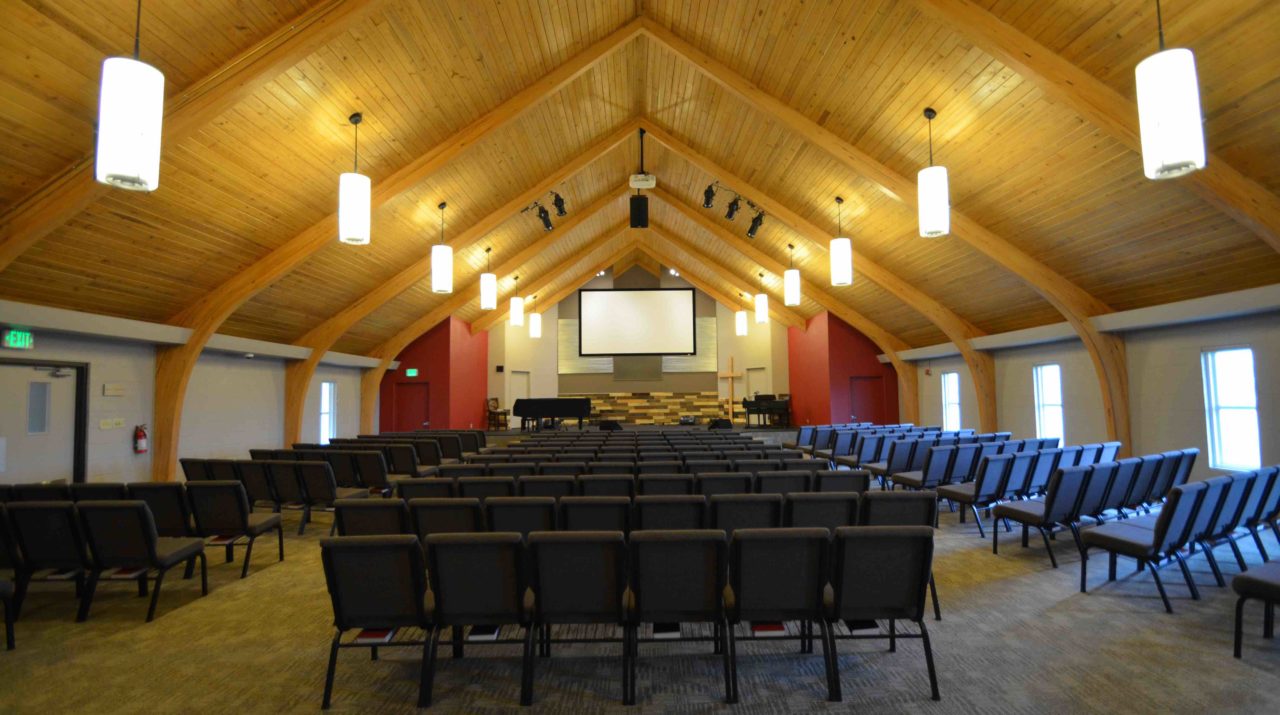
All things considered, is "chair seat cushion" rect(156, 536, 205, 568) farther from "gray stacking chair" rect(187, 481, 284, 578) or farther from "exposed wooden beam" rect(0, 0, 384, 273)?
"exposed wooden beam" rect(0, 0, 384, 273)

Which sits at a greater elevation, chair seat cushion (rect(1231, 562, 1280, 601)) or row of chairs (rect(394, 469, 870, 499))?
row of chairs (rect(394, 469, 870, 499))

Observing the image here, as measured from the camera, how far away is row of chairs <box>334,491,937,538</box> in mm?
3576

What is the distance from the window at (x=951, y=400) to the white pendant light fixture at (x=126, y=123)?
13.9m

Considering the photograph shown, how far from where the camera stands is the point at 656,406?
1975cm

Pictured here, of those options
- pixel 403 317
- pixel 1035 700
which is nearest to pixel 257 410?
pixel 403 317

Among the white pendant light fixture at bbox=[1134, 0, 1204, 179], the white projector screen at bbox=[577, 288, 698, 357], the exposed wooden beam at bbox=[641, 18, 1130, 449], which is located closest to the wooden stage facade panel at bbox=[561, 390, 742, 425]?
the white projector screen at bbox=[577, 288, 698, 357]

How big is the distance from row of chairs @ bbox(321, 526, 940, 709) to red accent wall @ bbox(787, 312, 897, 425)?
1284 cm

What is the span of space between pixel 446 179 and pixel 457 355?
7120 millimetres

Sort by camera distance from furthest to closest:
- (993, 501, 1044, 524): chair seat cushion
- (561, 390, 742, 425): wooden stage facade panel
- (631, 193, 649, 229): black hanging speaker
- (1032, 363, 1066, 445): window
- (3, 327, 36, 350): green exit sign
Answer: (561, 390, 742, 425): wooden stage facade panel < (631, 193, 649, 229): black hanging speaker < (1032, 363, 1066, 445): window < (3, 327, 36, 350): green exit sign < (993, 501, 1044, 524): chair seat cushion

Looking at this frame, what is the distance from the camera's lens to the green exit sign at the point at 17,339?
20.6 feet

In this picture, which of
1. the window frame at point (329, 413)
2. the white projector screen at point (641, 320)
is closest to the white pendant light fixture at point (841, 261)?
the white projector screen at point (641, 320)

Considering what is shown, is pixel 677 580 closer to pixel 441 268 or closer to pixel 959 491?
pixel 959 491

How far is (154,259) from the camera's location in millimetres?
7004

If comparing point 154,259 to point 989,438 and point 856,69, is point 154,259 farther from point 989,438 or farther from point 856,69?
point 989,438
